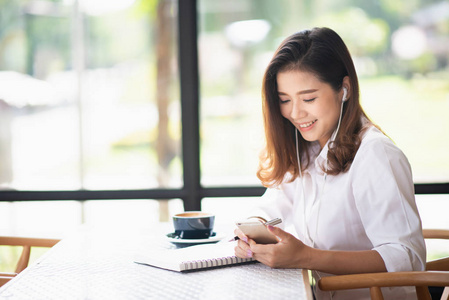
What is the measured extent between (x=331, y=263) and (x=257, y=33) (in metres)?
1.53

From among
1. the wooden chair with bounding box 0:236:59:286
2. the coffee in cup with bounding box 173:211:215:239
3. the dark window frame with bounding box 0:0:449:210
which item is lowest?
the wooden chair with bounding box 0:236:59:286

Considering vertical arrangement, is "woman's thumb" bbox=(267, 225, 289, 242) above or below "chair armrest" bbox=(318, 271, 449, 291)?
above

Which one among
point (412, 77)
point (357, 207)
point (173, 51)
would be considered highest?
point (173, 51)

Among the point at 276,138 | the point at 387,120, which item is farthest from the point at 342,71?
the point at 387,120

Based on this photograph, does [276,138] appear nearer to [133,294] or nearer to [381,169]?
[381,169]

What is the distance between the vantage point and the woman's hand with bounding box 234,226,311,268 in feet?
4.91

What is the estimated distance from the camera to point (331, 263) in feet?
5.10

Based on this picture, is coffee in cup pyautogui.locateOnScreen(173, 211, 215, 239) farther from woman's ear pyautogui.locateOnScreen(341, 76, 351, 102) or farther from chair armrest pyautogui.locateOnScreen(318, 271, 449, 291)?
woman's ear pyautogui.locateOnScreen(341, 76, 351, 102)

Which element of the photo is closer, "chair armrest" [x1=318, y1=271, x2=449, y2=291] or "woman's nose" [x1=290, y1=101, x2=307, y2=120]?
"chair armrest" [x1=318, y1=271, x2=449, y2=291]

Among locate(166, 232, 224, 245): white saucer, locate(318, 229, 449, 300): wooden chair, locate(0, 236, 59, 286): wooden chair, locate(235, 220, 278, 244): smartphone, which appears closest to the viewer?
Result: locate(318, 229, 449, 300): wooden chair

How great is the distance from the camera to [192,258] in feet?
5.01

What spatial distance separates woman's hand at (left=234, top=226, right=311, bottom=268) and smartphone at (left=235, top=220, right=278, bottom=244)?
52 mm

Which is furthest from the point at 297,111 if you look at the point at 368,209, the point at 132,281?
the point at 132,281

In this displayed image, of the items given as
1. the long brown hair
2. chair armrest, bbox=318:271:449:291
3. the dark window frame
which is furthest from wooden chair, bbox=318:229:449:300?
the dark window frame
